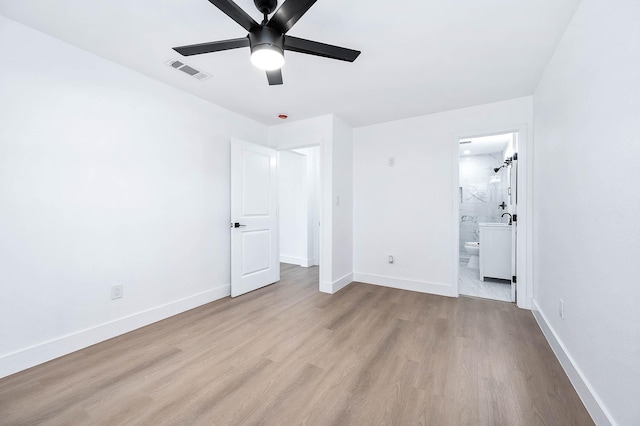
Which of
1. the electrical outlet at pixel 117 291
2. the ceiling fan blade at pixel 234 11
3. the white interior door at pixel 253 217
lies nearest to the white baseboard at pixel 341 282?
the white interior door at pixel 253 217

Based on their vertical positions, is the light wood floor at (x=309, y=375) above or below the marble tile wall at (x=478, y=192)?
below

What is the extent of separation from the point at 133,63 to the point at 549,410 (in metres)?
3.96

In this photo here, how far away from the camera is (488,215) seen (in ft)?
20.3

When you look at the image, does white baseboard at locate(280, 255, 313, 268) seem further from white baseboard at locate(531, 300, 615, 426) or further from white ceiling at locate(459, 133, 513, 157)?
white ceiling at locate(459, 133, 513, 157)

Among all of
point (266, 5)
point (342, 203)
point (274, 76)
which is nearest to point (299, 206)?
point (342, 203)

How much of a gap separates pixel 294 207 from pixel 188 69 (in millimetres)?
3253

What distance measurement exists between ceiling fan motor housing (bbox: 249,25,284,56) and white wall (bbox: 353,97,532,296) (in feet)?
8.67

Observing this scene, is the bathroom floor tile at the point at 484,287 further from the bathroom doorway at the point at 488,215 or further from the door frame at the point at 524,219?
the door frame at the point at 524,219

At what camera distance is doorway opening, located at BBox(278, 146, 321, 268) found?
515cm

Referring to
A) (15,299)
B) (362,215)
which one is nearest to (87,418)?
(15,299)

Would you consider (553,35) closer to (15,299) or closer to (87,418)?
(87,418)

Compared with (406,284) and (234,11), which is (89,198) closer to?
(234,11)

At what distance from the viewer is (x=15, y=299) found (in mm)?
1822

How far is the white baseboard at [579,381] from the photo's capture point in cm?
131
